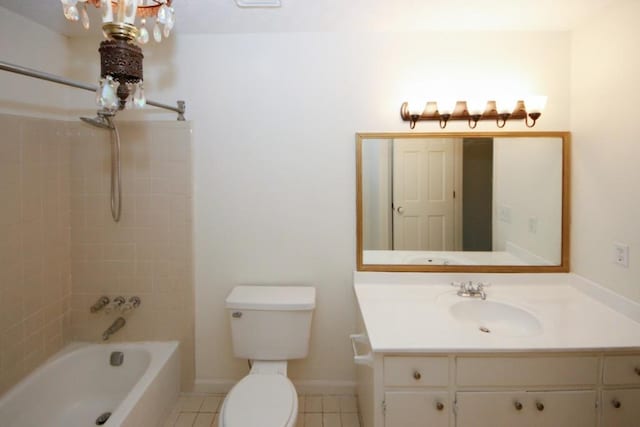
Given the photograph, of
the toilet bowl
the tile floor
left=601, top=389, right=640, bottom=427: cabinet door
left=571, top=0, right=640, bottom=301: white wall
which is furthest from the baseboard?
left=571, top=0, right=640, bottom=301: white wall

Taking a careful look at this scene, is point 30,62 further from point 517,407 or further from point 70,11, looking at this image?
point 517,407

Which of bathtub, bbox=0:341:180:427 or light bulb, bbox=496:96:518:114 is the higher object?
light bulb, bbox=496:96:518:114

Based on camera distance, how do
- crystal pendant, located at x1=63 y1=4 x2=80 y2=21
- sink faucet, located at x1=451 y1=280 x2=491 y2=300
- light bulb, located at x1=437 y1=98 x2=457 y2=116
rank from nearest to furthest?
crystal pendant, located at x1=63 y1=4 x2=80 y2=21 < sink faucet, located at x1=451 y1=280 x2=491 y2=300 < light bulb, located at x1=437 y1=98 x2=457 y2=116

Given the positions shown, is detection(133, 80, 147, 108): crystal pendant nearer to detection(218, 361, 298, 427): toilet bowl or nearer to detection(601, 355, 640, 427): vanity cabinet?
detection(218, 361, 298, 427): toilet bowl

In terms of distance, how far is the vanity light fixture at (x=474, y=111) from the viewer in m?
1.89

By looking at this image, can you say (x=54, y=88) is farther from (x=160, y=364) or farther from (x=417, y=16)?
(x=417, y=16)

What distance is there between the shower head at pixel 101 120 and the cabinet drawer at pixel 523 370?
2.09m

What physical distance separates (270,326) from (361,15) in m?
1.69

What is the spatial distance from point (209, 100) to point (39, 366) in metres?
1.73

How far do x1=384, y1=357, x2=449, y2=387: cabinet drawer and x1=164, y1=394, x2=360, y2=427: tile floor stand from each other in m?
0.73

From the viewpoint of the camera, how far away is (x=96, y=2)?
1.05 meters

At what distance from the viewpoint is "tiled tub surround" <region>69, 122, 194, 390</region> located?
6.65 ft

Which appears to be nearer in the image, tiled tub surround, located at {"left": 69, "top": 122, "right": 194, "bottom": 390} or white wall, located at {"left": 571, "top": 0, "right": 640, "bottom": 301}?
white wall, located at {"left": 571, "top": 0, "right": 640, "bottom": 301}

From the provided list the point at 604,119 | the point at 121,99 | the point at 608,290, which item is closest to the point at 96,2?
the point at 121,99
